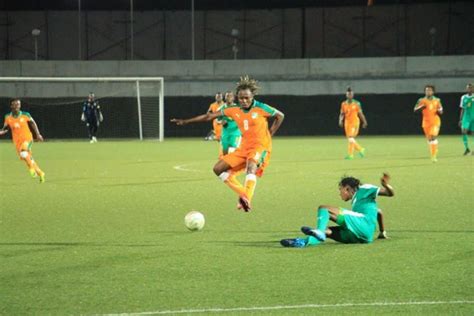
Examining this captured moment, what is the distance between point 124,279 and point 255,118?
602 centimetres

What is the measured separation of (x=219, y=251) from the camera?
9.71 meters

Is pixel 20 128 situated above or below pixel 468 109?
below

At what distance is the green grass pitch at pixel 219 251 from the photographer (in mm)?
7102

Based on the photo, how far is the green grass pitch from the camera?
23.3ft

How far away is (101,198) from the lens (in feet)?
52.6

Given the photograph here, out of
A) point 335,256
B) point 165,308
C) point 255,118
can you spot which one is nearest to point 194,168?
point 255,118

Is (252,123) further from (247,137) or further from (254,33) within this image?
(254,33)

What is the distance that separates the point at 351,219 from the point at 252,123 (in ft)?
13.6

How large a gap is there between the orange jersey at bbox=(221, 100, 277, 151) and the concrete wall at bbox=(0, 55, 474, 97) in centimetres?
3064

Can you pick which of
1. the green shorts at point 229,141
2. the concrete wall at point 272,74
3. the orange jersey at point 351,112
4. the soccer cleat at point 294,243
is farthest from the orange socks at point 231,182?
the concrete wall at point 272,74

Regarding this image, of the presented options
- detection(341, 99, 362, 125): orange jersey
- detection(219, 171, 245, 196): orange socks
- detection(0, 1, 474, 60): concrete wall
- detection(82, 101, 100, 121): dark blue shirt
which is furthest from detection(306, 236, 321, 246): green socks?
detection(0, 1, 474, 60): concrete wall

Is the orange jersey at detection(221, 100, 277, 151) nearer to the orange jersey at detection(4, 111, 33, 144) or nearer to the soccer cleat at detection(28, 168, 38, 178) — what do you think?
the soccer cleat at detection(28, 168, 38, 178)

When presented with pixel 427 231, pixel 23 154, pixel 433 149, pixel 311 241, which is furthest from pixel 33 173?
pixel 311 241

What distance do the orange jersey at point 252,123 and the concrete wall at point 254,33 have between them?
32.8 m
